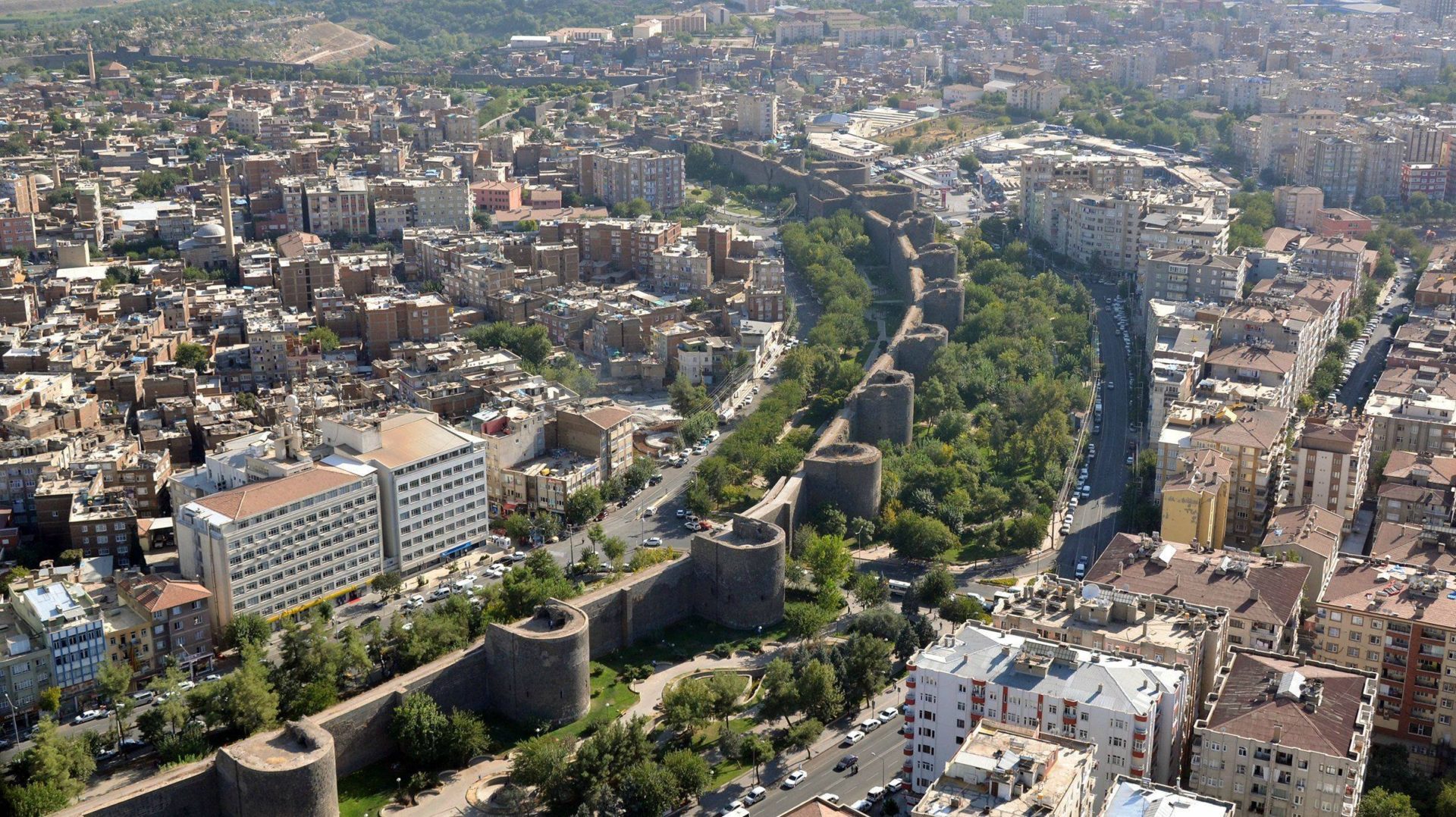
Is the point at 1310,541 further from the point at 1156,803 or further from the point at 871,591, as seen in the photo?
the point at 1156,803

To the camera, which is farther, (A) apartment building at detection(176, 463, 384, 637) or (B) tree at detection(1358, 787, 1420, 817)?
(A) apartment building at detection(176, 463, 384, 637)

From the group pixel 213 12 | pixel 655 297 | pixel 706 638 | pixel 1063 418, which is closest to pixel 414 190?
pixel 655 297

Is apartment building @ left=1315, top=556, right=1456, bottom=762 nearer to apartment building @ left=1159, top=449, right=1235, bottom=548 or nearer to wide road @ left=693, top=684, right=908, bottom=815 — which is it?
apartment building @ left=1159, top=449, right=1235, bottom=548

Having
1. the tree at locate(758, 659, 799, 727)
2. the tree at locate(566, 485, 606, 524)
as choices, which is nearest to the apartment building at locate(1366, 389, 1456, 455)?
the tree at locate(758, 659, 799, 727)

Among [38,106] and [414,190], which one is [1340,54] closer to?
[414,190]

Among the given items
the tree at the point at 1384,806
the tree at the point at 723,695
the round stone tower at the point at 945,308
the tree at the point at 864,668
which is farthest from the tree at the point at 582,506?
the tree at the point at 1384,806
